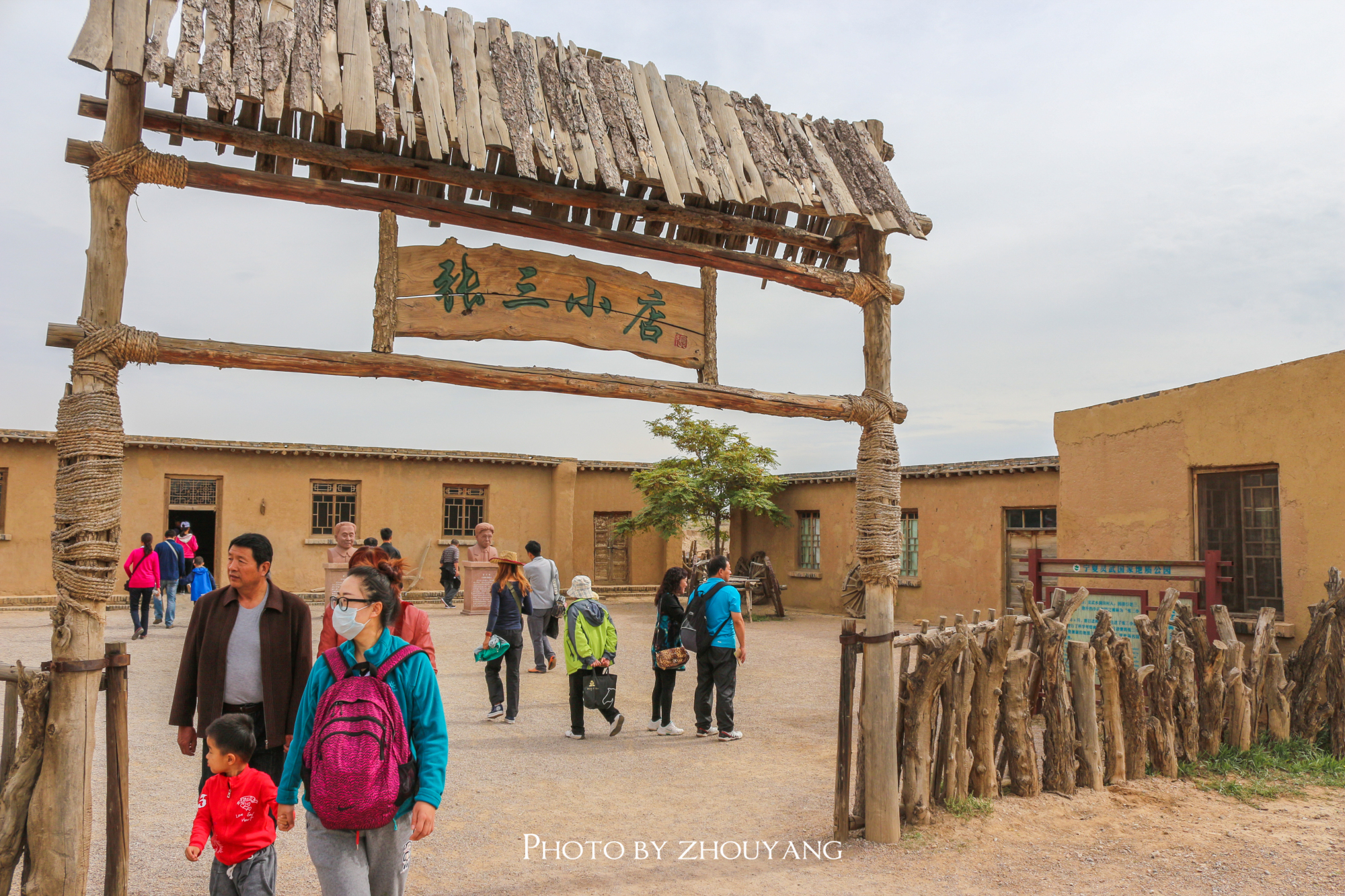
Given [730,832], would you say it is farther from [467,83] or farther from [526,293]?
[467,83]

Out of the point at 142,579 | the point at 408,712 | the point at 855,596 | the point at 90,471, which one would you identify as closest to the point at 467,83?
the point at 90,471

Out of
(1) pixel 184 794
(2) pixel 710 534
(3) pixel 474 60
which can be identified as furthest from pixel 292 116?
(2) pixel 710 534

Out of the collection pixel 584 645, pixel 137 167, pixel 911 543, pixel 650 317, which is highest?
pixel 137 167

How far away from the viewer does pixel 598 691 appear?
747cm

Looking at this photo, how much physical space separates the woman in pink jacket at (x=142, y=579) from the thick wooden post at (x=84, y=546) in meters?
9.60

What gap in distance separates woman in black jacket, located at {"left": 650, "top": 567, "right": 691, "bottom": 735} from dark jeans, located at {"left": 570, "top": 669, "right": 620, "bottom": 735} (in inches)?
18.7

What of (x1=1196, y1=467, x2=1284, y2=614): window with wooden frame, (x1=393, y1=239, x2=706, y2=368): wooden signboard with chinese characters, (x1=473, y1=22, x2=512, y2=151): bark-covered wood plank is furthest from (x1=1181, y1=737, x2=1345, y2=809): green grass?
(x1=473, y1=22, x2=512, y2=151): bark-covered wood plank

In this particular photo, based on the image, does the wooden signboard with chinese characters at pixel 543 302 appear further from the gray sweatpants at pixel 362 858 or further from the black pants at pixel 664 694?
the black pants at pixel 664 694

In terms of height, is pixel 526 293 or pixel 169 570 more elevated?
pixel 526 293

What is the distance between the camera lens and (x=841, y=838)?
5168 millimetres

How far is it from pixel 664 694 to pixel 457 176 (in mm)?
5015

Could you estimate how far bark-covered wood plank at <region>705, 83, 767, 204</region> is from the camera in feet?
16.5

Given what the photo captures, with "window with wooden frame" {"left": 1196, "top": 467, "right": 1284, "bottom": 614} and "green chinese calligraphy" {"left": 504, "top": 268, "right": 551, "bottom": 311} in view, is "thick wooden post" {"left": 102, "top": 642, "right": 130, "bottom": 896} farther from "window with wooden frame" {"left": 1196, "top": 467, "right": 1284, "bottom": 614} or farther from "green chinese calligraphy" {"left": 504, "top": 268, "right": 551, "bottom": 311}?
"window with wooden frame" {"left": 1196, "top": 467, "right": 1284, "bottom": 614}

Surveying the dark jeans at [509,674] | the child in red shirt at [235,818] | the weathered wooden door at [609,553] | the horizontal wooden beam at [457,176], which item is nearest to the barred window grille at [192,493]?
the weathered wooden door at [609,553]
